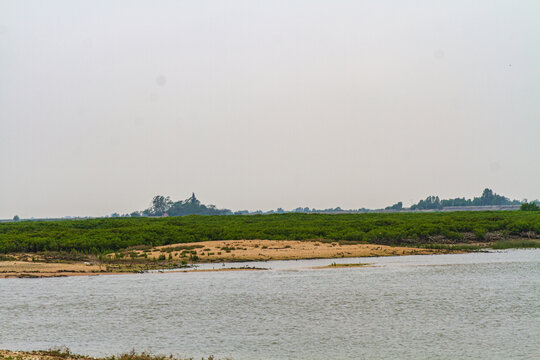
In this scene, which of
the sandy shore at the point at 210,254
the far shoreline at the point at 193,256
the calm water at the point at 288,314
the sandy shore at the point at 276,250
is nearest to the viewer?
the calm water at the point at 288,314

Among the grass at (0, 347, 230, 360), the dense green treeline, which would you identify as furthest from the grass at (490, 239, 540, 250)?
the grass at (0, 347, 230, 360)

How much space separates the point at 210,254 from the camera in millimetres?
55500

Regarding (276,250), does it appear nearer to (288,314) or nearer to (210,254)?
(210,254)

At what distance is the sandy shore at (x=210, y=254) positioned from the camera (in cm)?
4522

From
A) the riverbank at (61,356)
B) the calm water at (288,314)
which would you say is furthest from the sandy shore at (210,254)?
the riverbank at (61,356)

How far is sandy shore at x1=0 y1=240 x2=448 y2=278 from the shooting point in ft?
148

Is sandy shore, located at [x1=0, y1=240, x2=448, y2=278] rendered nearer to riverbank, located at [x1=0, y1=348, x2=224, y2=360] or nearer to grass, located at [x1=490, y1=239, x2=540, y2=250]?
grass, located at [x1=490, y1=239, x2=540, y2=250]

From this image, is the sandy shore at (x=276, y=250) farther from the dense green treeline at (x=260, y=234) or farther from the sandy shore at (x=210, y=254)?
the dense green treeline at (x=260, y=234)

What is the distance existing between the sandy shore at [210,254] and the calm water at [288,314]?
4.20 m

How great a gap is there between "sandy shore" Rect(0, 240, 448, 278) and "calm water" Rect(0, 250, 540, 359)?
165 inches

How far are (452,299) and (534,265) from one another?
750 inches

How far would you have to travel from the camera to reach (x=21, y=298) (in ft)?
106

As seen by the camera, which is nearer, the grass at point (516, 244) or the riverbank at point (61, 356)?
the riverbank at point (61, 356)

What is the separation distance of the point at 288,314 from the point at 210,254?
28436mm
